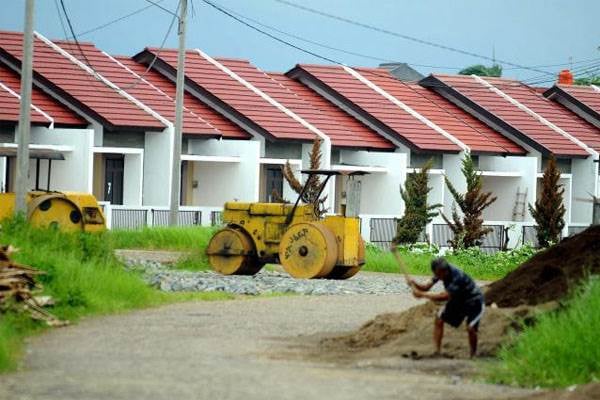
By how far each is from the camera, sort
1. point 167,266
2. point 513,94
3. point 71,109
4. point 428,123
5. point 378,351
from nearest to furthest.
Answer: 1. point 378,351
2. point 167,266
3. point 71,109
4. point 428,123
5. point 513,94

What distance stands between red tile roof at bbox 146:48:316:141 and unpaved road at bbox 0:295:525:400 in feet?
100

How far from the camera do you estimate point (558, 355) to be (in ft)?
52.7

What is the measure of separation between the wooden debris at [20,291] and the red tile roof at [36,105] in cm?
2537

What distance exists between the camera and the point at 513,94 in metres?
68.0

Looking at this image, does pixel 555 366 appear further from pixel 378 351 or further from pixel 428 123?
pixel 428 123

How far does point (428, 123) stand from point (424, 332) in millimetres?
40969

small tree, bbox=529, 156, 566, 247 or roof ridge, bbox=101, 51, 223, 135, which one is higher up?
roof ridge, bbox=101, 51, 223, 135

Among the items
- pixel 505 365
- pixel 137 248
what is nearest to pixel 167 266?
pixel 137 248

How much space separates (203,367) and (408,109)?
44.9 metres

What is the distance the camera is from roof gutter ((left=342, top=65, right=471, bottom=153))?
5874cm

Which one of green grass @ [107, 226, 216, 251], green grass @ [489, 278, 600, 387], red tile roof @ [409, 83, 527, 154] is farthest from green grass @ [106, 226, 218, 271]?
green grass @ [489, 278, 600, 387]

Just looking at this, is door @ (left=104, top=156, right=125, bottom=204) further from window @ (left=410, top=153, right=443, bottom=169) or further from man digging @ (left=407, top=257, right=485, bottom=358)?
man digging @ (left=407, top=257, right=485, bottom=358)

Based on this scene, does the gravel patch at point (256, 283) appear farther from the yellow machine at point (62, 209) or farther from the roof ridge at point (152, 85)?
the roof ridge at point (152, 85)

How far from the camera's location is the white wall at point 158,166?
168 feet
